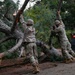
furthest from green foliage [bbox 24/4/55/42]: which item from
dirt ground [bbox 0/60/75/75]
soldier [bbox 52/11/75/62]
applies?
dirt ground [bbox 0/60/75/75]

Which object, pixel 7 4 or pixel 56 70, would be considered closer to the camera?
pixel 56 70

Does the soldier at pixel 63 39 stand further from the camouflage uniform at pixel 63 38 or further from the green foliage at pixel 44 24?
the green foliage at pixel 44 24

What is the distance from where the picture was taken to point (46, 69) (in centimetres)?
1046

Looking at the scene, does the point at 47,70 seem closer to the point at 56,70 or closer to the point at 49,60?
the point at 56,70

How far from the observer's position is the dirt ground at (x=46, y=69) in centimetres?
968

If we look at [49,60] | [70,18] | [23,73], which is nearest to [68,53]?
[49,60]

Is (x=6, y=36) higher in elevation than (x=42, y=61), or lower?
higher

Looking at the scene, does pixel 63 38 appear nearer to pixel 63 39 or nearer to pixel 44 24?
pixel 63 39

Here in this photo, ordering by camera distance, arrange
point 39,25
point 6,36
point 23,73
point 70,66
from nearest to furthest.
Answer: point 23,73 < point 70,66 < point 6,36 < point 39,25

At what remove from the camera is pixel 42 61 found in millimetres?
12469

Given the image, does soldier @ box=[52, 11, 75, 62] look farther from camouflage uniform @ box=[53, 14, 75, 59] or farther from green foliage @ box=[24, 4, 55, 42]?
green foliage @ box=[24, 4, 55, 42]

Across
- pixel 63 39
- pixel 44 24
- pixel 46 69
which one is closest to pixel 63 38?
pixel 63 39

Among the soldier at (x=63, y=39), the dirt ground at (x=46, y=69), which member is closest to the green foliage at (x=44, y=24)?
the soldier at (x=63, y=39)

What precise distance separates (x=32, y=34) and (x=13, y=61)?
1529mm
